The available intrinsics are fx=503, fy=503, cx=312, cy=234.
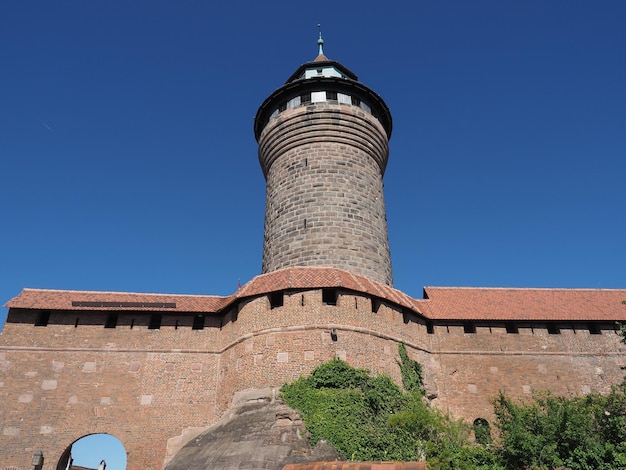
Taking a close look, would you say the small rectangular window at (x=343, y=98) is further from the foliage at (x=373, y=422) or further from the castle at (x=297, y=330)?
the foliage at (x=373, y=422)

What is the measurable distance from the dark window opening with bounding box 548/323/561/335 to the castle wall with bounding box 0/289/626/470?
20 centimetres

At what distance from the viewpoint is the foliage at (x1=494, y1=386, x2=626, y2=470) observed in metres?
12.6

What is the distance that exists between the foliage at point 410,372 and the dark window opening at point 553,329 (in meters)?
6.31

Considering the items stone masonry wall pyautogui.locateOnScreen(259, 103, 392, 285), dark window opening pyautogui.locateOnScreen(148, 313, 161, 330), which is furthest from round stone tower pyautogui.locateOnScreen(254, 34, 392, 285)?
dark window opening pyautogui.locateOnScreen(148, 313, 161, 330)

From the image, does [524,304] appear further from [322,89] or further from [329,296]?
[322,89]

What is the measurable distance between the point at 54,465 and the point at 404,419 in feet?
37.2

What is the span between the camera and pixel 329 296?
57.3ft

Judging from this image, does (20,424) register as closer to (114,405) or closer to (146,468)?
(114,405)

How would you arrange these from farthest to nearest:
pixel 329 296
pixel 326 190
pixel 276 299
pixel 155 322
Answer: pixel 326 190 → pixel 155 322 → pixel 276 299 → pixel 329 296

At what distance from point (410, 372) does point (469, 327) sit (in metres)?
4.30

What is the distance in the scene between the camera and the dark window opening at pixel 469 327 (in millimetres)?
20312

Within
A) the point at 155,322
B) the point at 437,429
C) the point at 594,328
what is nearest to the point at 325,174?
the point at 155,322

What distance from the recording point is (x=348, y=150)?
21.2 metres

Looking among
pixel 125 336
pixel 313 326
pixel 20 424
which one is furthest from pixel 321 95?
pixel 20 424
